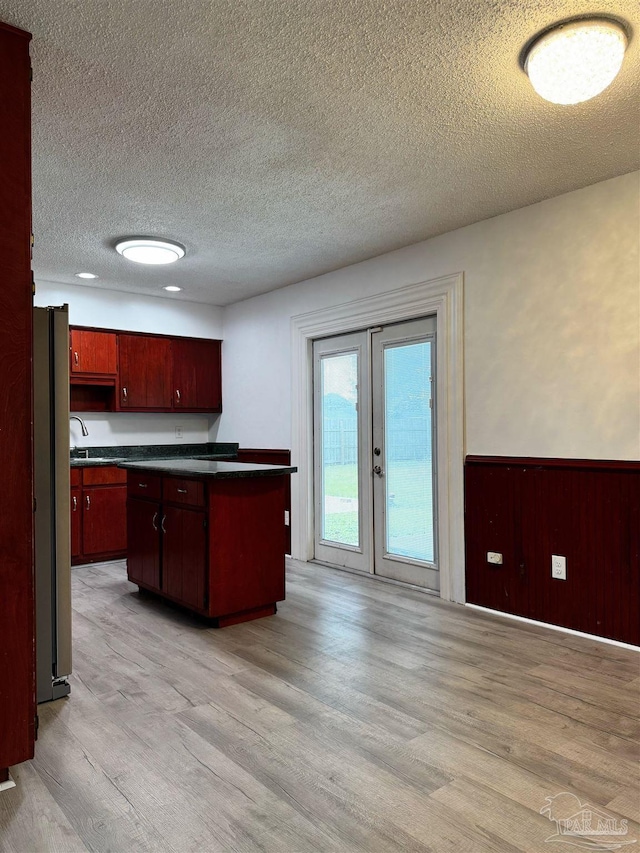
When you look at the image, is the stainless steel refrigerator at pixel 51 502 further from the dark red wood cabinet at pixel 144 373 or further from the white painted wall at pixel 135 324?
the dark red wood cabinet at pixel 144 373

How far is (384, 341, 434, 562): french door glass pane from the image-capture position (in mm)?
4242

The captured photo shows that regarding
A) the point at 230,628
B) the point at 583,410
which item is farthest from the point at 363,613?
the point at 583,410

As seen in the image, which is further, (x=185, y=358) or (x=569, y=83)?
(x=185, y=358)

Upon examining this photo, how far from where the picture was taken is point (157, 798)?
1.85 metres

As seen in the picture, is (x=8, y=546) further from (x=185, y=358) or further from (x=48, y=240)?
(x=185, y=358)

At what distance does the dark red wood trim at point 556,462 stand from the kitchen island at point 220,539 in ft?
4.06

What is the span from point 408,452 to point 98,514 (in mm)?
2852

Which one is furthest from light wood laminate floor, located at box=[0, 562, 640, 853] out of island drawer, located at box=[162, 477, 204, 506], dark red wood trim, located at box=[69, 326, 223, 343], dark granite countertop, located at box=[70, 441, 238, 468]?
dark red wood trim, located at box=[69, 326, 223, 343]

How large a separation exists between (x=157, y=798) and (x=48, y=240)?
145 inches

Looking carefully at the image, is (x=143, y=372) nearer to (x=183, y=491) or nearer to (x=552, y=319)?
(x=183, y=491)

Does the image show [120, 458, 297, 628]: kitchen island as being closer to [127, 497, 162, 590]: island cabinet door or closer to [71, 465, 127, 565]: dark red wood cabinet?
[127, 497, 162, 590]: island cabinet door

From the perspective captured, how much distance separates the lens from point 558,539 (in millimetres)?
3400

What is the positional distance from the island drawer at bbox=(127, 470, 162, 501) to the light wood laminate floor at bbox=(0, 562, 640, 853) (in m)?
0.86

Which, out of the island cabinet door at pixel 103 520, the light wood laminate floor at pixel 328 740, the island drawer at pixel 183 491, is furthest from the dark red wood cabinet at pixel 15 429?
the island cabinet door at pixel 103 520
